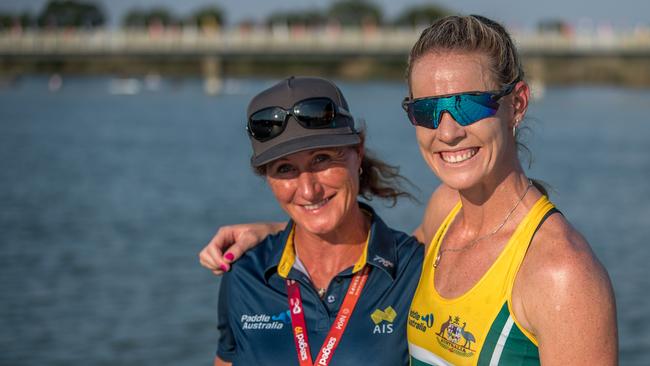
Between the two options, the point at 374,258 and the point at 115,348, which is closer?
the point at 374,258

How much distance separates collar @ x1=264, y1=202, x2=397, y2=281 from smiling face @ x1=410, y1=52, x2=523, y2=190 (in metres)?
0.64

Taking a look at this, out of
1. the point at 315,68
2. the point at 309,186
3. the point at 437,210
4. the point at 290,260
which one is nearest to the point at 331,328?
the point at 290,260

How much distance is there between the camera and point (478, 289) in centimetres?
314

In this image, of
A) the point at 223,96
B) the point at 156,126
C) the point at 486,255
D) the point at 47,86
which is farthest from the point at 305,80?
the point at 47,86

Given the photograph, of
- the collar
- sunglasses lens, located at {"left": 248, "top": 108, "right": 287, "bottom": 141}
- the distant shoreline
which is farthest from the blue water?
the distant shoreline

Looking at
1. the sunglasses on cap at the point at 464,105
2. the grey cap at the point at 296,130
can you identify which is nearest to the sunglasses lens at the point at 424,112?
the sunglasses on cap at the point at 464,105

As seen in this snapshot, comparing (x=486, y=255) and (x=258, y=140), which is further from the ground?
(x=258, y=140)

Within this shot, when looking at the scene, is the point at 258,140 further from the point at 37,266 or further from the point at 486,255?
the point at 37,266

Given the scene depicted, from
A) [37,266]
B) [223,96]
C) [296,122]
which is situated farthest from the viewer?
[223,96]

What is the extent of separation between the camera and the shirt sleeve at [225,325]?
4.00 m

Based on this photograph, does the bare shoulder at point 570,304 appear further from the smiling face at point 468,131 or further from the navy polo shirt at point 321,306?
the navy polo shirt at point 321,306

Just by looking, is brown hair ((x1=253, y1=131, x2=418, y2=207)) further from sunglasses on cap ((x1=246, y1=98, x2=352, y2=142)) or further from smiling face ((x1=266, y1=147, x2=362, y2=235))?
sunglasses on cap ((x1=246, y1=98, x2=352, y2=142))

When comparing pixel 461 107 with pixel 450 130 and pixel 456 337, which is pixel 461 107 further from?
pixel 456 337

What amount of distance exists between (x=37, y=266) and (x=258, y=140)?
13985 mm
